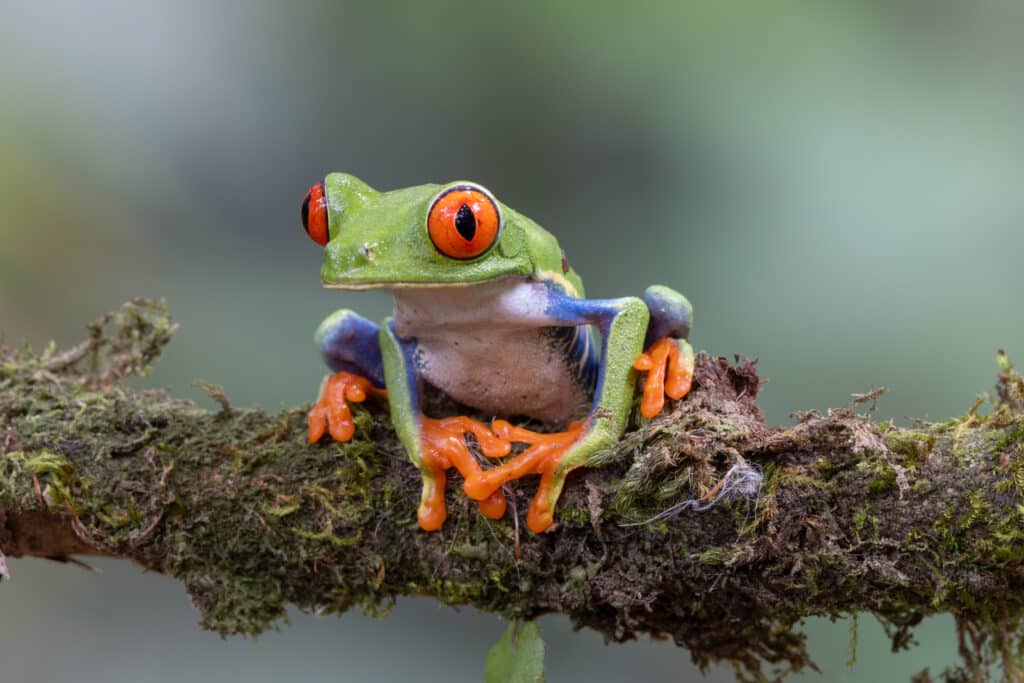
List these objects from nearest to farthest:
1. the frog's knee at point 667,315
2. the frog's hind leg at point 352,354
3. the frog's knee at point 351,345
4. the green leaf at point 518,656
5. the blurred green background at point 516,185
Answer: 1. the green leaf at point 518,656
2. the frog's knee at point 667,315
3. the frog's hind leg at point 352,354
4. the frog's knee at point 351,345
5. the blurred green background at point 516,185

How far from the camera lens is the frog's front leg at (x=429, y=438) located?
2.09 meters

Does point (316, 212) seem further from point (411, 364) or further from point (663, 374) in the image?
→ point (663, 374)

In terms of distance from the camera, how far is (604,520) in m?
1.98

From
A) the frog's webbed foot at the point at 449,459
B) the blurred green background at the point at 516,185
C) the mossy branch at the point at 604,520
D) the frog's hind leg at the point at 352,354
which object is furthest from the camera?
the blurred green background at the point at 516,185

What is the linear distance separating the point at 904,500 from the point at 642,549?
0.59 metres

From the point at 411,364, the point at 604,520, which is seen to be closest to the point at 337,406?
the point at 411,364

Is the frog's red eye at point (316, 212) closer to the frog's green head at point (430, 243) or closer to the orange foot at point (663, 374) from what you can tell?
Answer: the frog's green head at point (430, 243)

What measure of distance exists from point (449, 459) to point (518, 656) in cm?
52

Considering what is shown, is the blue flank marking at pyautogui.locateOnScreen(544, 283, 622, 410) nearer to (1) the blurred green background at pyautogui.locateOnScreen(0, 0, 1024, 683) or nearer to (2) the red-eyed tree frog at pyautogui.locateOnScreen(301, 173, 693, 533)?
(2) the red-eyed tree frog at pyautogui.locateOnScreen(301, 173, 693, 533)

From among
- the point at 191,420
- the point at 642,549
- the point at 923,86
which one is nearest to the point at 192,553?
the point at 191,420

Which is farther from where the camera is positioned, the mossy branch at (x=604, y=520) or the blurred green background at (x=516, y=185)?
the blurred green background at (x=516, y=185)

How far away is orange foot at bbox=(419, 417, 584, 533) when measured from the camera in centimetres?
202

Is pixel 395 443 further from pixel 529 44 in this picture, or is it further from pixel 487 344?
pixel 529 44

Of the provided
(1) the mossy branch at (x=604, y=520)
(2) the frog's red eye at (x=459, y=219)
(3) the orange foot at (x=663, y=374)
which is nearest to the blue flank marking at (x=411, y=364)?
(1) the mossy branch at (x=604, y=520)
